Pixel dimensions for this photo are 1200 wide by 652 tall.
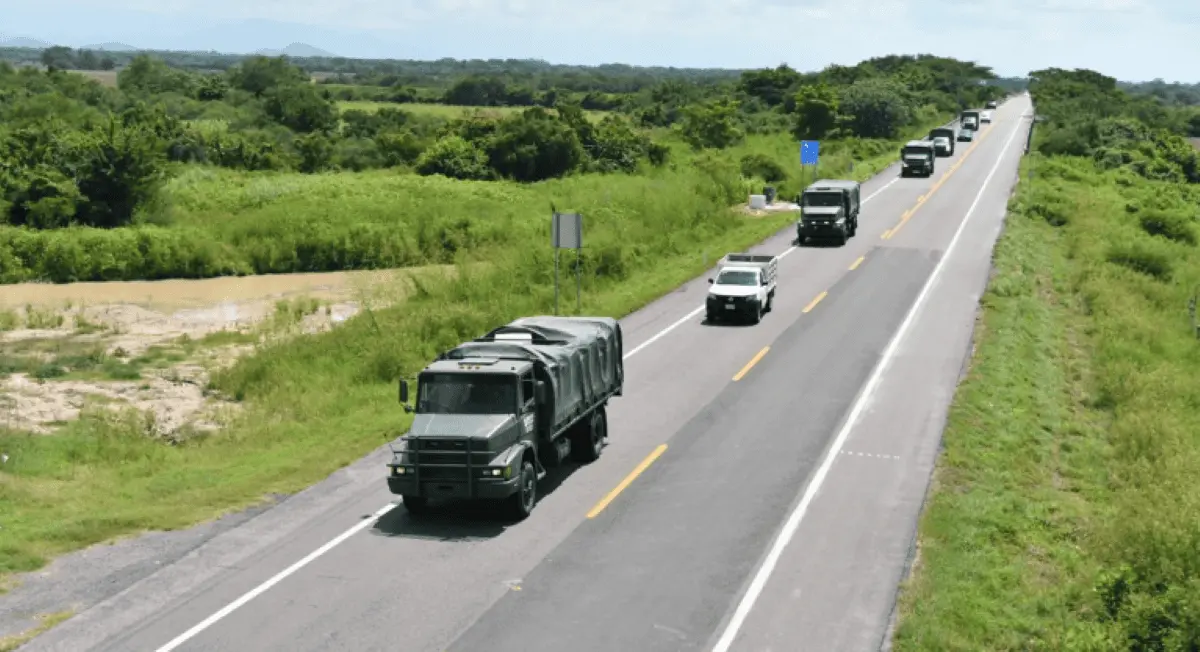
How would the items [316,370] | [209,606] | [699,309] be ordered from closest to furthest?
[209,606]
[316,370]
[699,309]

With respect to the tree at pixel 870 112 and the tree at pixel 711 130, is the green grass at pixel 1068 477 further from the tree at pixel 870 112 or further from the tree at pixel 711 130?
the tree at pixel 870 112

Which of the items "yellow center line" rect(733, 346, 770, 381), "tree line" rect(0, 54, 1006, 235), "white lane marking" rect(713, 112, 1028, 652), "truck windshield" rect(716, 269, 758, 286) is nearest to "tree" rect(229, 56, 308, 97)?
"tree line" rect(0, 54, 1006, 235)

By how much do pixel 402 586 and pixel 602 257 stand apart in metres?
29.9

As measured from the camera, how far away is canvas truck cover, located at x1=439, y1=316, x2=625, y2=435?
68.8ft

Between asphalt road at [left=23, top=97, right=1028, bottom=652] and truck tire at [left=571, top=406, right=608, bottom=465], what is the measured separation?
36 centimetres

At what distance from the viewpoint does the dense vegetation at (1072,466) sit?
16094 mm

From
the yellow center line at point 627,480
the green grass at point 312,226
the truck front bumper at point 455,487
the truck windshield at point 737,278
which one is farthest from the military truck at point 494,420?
the green grass at point 312,226

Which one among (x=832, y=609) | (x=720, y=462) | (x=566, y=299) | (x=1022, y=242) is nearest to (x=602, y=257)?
(x=566, y=299)

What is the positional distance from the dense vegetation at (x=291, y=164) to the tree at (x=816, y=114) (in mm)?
160

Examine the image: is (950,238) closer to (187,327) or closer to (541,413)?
(187,327)

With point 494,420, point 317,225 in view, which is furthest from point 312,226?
point 494,420

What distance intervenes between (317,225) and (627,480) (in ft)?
133

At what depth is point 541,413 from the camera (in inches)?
818

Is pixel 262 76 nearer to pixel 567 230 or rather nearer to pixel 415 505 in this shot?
pixel 567 230
